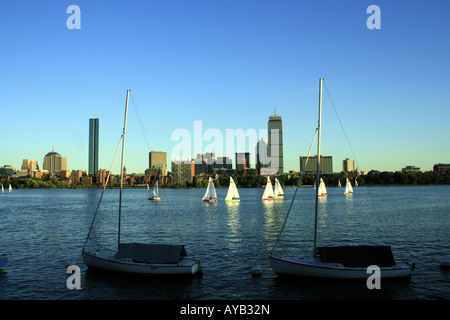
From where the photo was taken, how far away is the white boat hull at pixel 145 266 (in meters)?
25.6

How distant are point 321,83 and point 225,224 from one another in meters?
36.1

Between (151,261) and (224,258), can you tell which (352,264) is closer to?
(224,258)

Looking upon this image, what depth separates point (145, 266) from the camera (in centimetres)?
2597

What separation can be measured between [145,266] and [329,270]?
1239 centimetres

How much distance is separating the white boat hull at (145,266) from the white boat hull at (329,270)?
6.21m

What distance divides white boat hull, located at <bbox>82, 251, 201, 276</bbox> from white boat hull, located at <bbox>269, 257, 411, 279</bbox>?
6.21m

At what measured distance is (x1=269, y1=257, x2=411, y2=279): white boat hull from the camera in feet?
79.3

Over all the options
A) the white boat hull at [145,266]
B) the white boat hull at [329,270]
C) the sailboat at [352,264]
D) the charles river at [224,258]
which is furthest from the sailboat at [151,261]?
the sailboat at [352,264]

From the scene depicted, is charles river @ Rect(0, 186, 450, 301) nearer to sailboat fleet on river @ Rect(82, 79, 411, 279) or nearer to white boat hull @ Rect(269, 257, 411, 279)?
white boat hull @ Rect(269, 257, 411, 279)

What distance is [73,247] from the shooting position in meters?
40.9

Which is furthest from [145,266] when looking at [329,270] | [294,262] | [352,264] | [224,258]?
[352,264]

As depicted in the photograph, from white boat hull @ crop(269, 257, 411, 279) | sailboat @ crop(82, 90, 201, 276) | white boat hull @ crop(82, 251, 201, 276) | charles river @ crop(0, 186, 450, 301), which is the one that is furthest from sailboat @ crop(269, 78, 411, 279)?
sailboat @ crop(82, 90, 201, 276)
